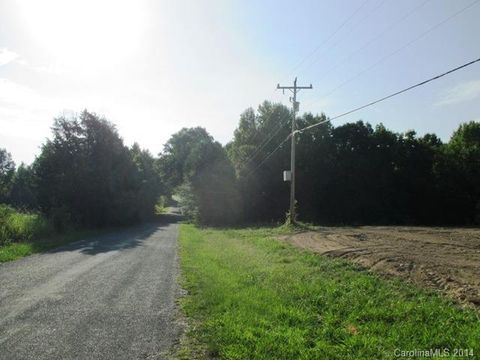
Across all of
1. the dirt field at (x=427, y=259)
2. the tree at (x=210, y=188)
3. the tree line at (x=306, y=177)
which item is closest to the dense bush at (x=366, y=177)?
the tree line at (x=306, y=177)

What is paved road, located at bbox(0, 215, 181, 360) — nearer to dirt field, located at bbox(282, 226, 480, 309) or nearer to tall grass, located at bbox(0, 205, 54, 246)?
dirt field, located at bbox(282, 226, 480, 309)

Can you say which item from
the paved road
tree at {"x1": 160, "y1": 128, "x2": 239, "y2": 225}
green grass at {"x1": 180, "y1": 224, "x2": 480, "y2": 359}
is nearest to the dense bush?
tree at {"x1": 160, "y1": 128, "x2": 239, "y2": 225}

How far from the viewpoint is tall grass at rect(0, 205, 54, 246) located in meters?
18.1

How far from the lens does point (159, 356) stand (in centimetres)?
555

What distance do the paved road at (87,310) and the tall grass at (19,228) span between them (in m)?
5.81

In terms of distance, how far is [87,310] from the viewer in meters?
7.57

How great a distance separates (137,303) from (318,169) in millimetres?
33735

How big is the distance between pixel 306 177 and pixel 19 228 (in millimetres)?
27305

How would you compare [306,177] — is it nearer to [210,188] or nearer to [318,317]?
[210,188]

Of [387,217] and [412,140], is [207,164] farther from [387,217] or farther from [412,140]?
[412,140]

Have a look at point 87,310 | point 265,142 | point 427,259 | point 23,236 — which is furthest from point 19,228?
point 265,142

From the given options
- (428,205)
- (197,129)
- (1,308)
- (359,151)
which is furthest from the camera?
(197,129)

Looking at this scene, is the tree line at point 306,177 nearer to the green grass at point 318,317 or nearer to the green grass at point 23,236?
the green grass at point 23,236

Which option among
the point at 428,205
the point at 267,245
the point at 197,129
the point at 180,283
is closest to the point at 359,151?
the point at 428,205
